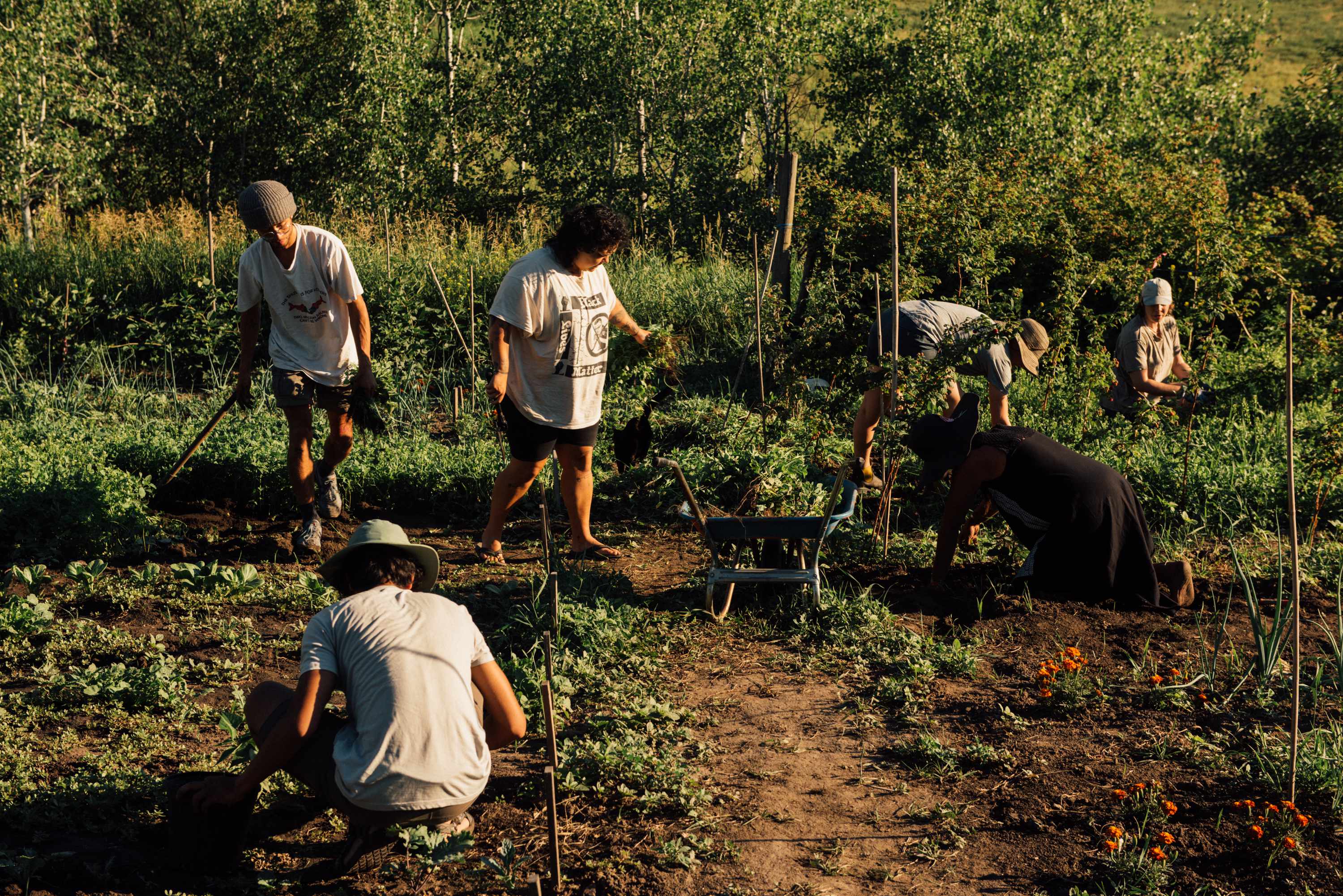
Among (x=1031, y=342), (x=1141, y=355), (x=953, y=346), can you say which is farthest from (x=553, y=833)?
(x=1141, y=355)

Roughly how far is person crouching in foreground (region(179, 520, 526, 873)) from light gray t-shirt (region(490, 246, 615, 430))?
2011 millimetres

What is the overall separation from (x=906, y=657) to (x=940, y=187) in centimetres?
516

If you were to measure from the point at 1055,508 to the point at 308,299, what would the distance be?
139 inches

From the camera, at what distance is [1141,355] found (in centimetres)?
691

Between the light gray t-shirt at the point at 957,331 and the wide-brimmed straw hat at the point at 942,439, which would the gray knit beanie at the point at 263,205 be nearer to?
the wide-brimmed straw hat at the point at 942,439

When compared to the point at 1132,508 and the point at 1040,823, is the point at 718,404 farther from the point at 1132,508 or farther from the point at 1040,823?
the point at 1040,823

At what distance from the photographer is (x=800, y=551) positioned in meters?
4.90

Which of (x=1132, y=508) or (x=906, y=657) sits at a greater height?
(x=1132, y=508)

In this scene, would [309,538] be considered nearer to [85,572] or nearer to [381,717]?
[85,572]

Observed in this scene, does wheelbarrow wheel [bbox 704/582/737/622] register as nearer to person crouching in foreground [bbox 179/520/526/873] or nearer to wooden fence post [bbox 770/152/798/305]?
person crouching in foreground [bbox 179/520/526/873]

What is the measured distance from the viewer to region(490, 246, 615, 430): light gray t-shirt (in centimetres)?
484

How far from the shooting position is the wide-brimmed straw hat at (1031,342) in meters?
5.58

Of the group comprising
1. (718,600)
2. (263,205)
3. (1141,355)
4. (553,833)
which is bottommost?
(718,600)

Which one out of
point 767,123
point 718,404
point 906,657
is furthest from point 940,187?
point 767,123
